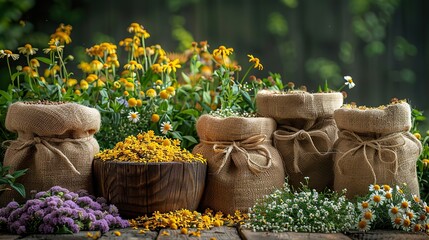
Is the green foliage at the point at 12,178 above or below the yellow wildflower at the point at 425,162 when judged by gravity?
above

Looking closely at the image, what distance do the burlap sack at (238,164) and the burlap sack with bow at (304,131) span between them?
10cm

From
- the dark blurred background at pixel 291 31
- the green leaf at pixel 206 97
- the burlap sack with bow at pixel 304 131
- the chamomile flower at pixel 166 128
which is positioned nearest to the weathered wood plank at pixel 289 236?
the burlap sack with bow at pixel 304 131

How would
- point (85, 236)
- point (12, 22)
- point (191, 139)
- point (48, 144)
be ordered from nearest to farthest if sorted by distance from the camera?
point (85, 236), point (48, 144), point (191, 139), point (12, 22)

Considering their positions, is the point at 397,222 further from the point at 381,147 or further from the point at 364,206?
the point at 381,147

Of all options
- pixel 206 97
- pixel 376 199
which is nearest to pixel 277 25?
pixel 206 97

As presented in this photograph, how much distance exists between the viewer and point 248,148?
3.25 metres

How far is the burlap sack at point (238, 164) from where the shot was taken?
3211 mm

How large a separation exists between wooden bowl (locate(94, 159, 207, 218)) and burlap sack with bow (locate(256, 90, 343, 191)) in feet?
1.46

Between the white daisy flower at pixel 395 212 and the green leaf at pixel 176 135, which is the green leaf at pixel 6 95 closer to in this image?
the green leaf at pixel 176 135

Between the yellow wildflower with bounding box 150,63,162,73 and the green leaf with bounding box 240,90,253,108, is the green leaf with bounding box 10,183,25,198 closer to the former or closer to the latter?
the yellow wildflower with bounding box 150,63,162,73

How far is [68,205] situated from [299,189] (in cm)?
104

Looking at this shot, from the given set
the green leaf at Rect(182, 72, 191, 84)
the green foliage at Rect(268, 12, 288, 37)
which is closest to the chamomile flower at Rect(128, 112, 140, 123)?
the green leaf at Rect(182, 72, 191, 84)

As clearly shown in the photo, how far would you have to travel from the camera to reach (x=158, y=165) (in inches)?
120

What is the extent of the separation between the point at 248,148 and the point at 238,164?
9 centimetres
